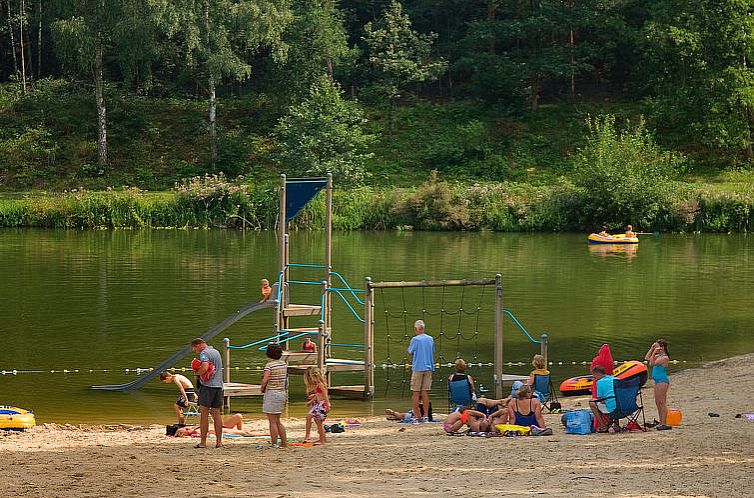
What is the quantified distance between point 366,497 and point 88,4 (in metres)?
55.5

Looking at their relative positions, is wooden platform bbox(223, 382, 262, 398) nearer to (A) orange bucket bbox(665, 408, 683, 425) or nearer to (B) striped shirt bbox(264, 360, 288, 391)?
(B) striped shirt bbox(264, 360, 288, 391)

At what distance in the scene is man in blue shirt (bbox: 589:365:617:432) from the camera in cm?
1570

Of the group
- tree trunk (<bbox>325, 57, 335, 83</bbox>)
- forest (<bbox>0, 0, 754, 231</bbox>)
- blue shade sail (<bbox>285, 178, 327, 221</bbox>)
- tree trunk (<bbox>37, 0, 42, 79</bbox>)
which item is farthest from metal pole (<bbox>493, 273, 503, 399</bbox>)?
tree trunk (<bbox>37, 0, 42, 79</bbox>)

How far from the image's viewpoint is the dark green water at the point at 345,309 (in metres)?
22.0

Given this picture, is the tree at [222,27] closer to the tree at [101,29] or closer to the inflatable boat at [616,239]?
the tree at [101,29]

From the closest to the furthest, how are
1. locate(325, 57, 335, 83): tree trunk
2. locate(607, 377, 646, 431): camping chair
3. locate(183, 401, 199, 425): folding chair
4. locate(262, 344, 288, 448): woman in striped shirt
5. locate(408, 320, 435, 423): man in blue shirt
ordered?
locate(262, 344, 288, 448): woman in striped shirt → locate(607, 377, 646, 431): camping chair → locate(408, 320, 435, 423): man in blue shirt → locate(183, 401, 199, 425): folding chair → locate(325, 57, 335, 83): tree trunk

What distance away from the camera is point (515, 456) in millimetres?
13969

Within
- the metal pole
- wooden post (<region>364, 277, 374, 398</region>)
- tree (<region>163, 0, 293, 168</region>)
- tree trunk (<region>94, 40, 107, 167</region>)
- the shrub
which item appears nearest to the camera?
the metal pole

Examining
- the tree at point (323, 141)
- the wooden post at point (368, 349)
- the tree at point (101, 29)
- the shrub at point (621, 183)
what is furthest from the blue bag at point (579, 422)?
the tree at point (101, 29)

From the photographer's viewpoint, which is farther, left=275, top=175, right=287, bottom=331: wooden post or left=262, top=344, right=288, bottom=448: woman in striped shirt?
left=275, top=175, right=287, bottom=331: wooden post

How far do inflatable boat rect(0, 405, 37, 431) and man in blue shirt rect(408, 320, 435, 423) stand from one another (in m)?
A: 5.87

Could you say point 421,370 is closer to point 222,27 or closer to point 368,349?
point 368,349

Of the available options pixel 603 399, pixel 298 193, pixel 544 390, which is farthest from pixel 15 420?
pixel 603 399

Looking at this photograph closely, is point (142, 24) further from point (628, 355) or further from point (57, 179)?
point (628, 355)
